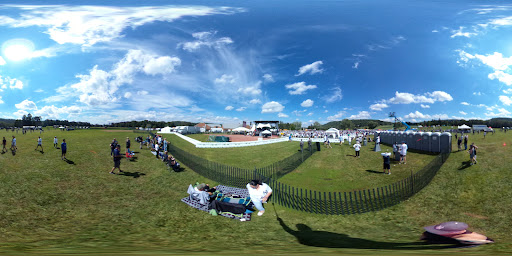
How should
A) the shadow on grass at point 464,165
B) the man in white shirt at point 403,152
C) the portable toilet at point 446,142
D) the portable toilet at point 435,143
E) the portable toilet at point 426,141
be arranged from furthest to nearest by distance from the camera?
the portable toilet at point 426,141 < the portable toilet at point 435,143 < the portable toilet at point 446,142 < the man in white shirt at point 403,152 < the shadow on grass at point 464,165

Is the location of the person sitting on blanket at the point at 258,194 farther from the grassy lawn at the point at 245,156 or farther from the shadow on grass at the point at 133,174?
the shadow on grass at the point at 133,174

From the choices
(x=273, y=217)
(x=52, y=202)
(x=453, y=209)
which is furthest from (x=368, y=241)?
(x=52, y=202)

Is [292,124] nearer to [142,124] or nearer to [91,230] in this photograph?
[142,124]

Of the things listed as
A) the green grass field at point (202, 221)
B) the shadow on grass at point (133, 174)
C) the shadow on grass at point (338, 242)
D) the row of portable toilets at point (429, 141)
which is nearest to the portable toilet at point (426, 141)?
the row of portable toilets at point (429, 141)

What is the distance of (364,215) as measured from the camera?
8.16m

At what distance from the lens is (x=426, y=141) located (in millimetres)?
21031

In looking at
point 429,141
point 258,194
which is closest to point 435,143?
point 429,141

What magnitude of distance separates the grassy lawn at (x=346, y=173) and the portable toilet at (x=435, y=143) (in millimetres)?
1438

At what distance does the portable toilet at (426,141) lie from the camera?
67.9 ft

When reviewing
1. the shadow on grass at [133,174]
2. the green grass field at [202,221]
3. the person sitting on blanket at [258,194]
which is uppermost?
the person sitting on blanket at [258,194]

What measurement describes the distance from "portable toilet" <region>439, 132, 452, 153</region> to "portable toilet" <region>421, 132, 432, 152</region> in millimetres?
1611

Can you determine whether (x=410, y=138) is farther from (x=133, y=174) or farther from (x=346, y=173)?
(x=133, y=174)

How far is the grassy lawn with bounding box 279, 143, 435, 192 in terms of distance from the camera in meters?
12.4

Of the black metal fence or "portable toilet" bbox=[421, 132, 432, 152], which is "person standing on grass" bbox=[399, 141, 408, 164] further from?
"portable toilet" bbox=[421, 132, 432, 152]
